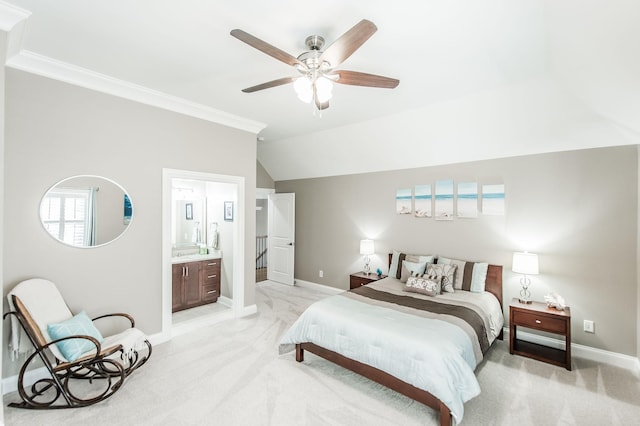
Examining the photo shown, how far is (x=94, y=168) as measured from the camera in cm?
297

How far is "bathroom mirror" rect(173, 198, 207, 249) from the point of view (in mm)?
5168

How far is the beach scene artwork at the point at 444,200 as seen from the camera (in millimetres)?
4180

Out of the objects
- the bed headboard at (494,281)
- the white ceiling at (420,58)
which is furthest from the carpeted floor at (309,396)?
the white ceiling at (420,58)

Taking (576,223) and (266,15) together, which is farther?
(576,223)

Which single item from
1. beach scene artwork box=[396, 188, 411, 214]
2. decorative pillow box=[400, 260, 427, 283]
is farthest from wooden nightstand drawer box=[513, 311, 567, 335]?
beach scene artwork box=[396, 188, 411, 214]

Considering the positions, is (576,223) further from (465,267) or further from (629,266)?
(465,267)

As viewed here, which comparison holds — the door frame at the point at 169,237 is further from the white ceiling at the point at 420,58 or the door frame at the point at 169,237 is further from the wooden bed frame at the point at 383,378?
the wooden bed frame at the point at 383,378

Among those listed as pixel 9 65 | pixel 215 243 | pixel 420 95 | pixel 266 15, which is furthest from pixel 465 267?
pixel 9 65

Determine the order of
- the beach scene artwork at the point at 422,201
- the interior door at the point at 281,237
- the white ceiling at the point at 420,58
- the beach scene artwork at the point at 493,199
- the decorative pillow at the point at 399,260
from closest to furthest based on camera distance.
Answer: the white ceiling at the point at 420,58, the beach scene artwork at the point at 493,199, the decorative pillow at the point at 399,260, the beach scene artwork at the point at 422,201, the interior door at the point at 281,237

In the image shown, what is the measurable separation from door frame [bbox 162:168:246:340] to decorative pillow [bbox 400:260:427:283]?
2382mm

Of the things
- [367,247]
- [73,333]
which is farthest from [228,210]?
[73,333]

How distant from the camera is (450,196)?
4.19 metres

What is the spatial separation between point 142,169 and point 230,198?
156 cm

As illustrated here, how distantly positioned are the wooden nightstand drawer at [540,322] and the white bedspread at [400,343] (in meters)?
0.33
